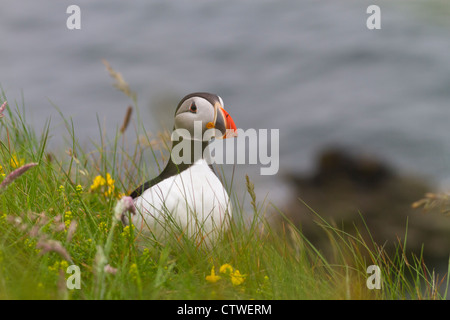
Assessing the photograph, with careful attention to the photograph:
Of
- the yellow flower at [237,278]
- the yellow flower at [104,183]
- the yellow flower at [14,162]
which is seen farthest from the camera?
the yellow flower at [104,183]

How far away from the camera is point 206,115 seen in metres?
3.65

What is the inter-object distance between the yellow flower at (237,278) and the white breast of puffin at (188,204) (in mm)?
476

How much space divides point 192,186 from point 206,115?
1.59 ft

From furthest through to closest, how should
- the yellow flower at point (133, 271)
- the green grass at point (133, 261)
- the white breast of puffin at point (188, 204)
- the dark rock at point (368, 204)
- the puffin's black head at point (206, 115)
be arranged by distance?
the dark rock at point (368, 204)
the puffin's black head at point (206, 115)
the white breast of puffin at point (188, 204)
the yellow flower at point (133, 271)
the green grass at point (133, 261)

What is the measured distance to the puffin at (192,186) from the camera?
132 inches

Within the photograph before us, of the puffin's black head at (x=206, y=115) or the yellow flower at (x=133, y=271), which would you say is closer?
the yellow flower at (x=133, y=271)

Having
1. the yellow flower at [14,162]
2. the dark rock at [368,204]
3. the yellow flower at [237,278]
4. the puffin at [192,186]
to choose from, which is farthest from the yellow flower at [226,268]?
the dark rock at [368,204]

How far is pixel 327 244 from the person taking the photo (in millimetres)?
7691

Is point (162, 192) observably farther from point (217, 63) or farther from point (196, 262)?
point (217, 63)

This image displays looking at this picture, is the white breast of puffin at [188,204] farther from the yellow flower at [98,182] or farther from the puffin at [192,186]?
the yellow flower at [98,182]

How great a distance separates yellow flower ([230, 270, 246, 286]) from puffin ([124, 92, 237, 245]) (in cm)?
44
